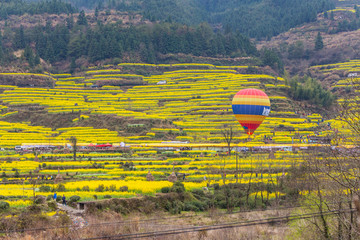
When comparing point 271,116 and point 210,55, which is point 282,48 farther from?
point 271,116

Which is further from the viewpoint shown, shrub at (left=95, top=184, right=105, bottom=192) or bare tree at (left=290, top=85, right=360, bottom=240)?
shrub at (left=95, top=184, right=105, bottom=192)

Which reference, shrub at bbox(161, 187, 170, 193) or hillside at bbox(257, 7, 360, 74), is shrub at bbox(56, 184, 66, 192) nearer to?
shrub at bbox(161, 187, 170, 193)

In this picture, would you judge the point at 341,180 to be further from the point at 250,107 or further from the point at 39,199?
the point at 250,107

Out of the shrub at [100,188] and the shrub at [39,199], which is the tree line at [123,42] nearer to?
the shrub at [100,188]

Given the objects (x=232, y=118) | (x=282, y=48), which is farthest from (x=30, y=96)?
(x=282, y=48)

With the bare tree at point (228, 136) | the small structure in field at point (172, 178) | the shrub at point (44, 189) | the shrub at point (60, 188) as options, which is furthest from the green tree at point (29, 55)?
the shrub at point (44, 189)

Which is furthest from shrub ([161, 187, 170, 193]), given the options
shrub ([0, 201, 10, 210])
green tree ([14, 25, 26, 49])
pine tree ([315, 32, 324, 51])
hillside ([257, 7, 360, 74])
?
pine tree ([315, 32, 324, 51])
